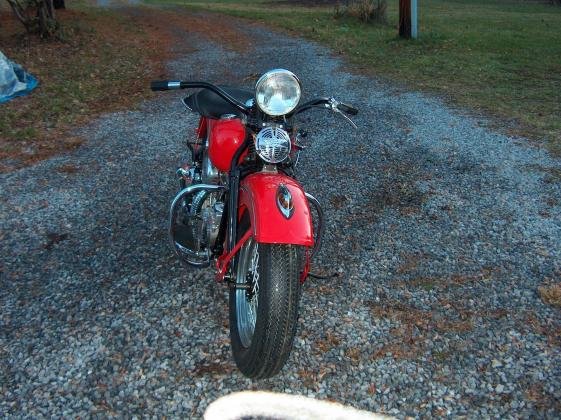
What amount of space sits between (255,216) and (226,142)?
69cm

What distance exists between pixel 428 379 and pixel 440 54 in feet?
33.9

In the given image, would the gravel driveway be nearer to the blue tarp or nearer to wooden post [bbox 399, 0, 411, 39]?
the blue tarp

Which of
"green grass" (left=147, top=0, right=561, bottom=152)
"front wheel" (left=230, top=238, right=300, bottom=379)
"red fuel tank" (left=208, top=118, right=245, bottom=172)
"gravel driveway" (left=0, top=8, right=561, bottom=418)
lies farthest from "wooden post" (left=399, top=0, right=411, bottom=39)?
"front wheel" (left=230, top=238, right=300, bottom=379)

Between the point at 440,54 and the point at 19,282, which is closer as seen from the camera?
the point at 19,282

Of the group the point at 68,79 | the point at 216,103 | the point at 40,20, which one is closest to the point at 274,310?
the point at 216,103

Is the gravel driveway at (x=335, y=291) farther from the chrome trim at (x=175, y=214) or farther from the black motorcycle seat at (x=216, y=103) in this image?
the black motorcycle seat at (x=216, y=103)

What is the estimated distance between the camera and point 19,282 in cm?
361

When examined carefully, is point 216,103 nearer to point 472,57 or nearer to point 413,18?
point 472,57

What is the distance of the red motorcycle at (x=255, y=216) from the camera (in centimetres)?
246

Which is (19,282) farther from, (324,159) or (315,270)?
(324,159)

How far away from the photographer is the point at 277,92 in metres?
2.54

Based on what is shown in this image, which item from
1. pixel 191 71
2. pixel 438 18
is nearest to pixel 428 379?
pixel 191 71

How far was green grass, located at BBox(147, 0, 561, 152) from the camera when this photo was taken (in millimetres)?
7848

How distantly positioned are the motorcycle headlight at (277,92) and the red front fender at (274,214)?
1.10 ft
